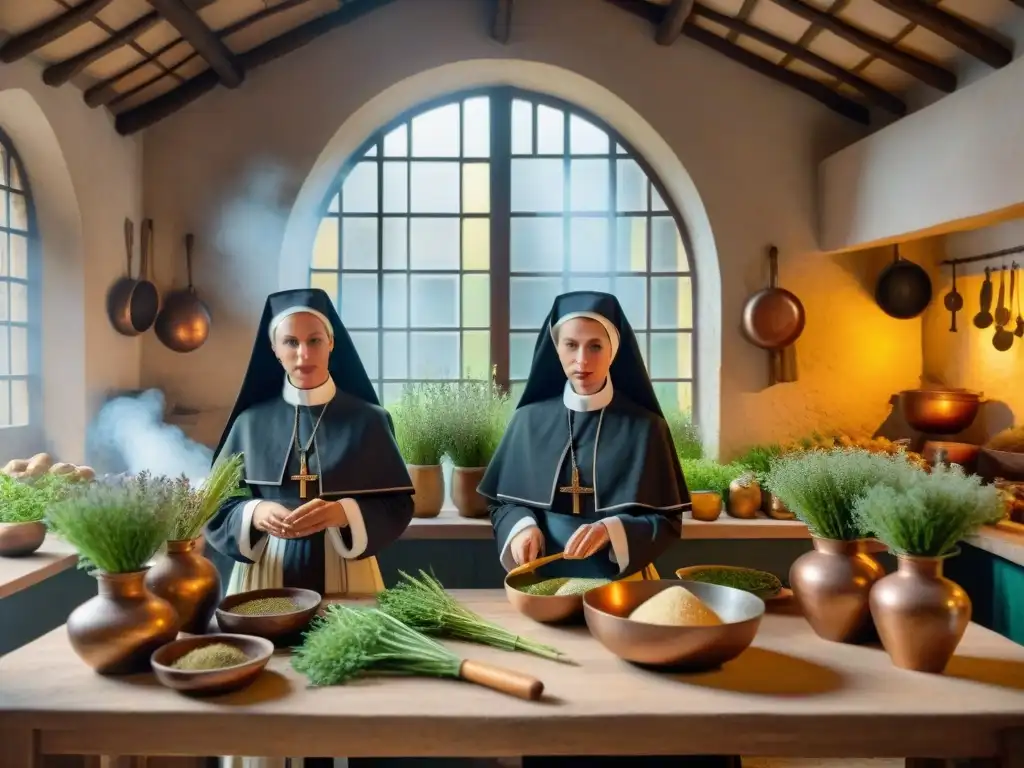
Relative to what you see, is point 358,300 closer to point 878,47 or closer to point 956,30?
point 878,47

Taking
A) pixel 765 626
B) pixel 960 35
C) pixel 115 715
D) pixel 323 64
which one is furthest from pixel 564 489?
pixel 323 64

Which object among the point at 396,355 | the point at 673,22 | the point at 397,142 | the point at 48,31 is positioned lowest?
the point at 396,355

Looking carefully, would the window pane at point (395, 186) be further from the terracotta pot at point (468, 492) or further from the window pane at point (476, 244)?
the terracotta pot at point (468, 492)

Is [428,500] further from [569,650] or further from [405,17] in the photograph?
[405,17]

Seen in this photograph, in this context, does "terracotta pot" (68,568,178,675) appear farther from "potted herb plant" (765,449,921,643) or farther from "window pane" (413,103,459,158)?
"window pane" (413,103,459,158)

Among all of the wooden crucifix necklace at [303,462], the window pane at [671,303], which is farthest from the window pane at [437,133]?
the wooden crucifix necklace at [303,462]

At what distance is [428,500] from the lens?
3602 mm

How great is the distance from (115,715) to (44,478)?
209cm

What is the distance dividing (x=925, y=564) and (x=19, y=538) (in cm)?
279

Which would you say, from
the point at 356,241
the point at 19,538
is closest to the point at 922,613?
the point at 19,538

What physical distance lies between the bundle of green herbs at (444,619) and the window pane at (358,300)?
3676mm

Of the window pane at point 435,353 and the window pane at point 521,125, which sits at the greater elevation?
the window pane at point 521,125

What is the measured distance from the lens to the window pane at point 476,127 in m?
5.32

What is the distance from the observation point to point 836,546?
1772mm
